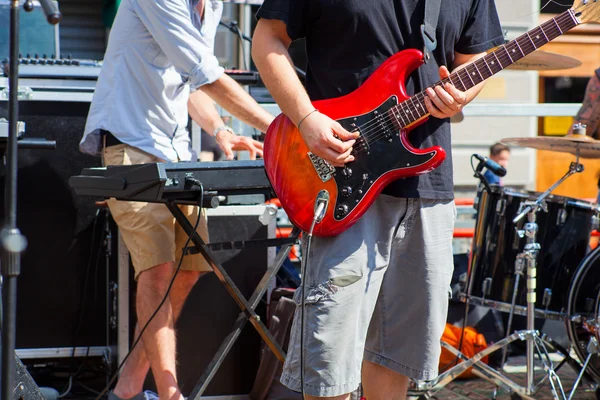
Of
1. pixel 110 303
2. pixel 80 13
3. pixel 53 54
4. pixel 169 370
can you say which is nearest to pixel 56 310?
pixel 110 303

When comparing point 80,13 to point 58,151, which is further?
point 80,13

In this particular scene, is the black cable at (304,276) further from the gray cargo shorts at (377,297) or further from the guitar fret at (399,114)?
the guitar fret at (399,114)

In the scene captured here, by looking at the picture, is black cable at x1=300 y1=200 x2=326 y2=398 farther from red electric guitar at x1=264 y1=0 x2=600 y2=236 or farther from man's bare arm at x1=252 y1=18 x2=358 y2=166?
man's bare arm at x1=252 y1=18 x2=358 y2=166

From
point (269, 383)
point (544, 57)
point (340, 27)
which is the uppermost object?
point (544, 57)

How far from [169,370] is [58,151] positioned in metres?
1.38

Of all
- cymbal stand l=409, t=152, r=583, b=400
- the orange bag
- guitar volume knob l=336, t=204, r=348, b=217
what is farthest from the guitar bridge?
the orange bag

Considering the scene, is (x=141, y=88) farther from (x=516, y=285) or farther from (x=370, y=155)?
(x=516, y=285)

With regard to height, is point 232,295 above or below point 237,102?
below

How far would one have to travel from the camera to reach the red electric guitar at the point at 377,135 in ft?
7.89

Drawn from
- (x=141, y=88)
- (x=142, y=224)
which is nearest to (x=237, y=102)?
(x=141, y=88)

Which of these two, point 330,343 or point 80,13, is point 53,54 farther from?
point 80,13

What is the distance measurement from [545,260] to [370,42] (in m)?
Answer: 2.25

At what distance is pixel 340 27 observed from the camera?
2.42m

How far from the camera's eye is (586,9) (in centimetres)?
241
